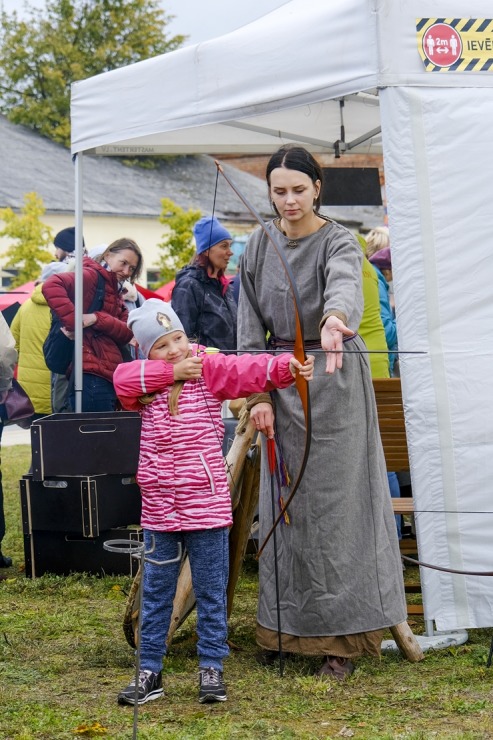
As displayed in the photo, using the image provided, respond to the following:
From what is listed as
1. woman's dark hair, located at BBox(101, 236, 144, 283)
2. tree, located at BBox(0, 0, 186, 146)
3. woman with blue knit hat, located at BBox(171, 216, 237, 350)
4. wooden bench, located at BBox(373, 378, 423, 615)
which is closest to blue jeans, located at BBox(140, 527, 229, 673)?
wooden bench, located at BBox(373, 378, 423, 615)

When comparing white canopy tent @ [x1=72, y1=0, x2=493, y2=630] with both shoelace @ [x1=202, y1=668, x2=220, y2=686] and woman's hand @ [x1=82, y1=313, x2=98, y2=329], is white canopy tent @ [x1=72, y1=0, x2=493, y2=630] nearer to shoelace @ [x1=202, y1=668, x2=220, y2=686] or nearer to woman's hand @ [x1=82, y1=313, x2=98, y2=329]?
shoelace @ [x1=202, y1=668, x2=220, y2=686]

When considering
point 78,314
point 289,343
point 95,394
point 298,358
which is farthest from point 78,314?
point 298,358

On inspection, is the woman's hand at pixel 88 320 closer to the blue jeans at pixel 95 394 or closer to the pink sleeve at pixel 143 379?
the blue jeans at pixel 95 394

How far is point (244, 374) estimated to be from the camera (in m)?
3.71

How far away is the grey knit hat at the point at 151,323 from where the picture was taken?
3.81 m

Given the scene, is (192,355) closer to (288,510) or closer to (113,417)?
(288,510)

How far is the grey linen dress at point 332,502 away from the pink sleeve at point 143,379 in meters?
0.59

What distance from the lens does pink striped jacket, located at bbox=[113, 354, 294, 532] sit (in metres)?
3.75

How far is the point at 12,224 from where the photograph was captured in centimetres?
2533

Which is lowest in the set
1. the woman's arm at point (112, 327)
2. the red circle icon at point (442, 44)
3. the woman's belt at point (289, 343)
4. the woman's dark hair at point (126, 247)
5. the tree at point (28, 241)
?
the woman's belt at point (289, 343)

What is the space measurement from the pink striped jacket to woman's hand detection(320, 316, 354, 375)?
5.4 inches

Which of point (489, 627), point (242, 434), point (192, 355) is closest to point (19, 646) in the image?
point (242, 434)

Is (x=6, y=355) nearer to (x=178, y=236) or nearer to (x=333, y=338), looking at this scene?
(x=333, y=338)

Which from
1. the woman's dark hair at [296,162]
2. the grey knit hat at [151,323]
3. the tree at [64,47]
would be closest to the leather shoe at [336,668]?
the grey knit hat at [151,323]
